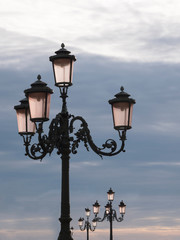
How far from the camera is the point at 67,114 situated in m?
11.1

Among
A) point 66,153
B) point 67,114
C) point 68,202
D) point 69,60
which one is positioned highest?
point 69,60

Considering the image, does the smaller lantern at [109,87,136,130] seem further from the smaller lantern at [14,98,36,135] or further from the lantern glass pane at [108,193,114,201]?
the lantern glass pane at [108,193,114,201]

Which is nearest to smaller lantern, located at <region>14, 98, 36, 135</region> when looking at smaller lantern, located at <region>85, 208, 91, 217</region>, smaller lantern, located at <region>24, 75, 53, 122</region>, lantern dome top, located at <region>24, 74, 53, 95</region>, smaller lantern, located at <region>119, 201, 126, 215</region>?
lantern dome top, located at <region>24, 74, 53, 95</region>

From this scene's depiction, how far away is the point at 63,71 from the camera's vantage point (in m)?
11.1

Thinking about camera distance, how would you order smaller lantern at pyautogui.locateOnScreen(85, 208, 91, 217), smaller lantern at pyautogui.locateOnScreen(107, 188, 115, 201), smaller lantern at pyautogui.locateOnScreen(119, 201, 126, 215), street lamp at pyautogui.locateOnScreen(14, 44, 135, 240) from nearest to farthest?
street lamp at pyautogui.locateOnScreen(14, 44, 135, 240)
smaller lantern at pyautogui.locateOnScreen(107, 188, 115, 201)
smaller lantern at pyautogui.locateOnScreen(119, 201, 126, 215)
smaller lantern at pyautogui.locateOnScreen(85, 208, 91, 217)

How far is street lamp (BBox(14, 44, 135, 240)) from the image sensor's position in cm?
1064

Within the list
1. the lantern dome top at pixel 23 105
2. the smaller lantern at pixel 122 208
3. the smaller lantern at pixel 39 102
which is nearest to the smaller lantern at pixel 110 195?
the smaller lantern at pixel 122 208

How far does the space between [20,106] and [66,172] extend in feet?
7.23

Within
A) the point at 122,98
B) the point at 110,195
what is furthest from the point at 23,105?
the point at 110,195

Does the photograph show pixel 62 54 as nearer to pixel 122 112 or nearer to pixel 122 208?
pixel 122 112

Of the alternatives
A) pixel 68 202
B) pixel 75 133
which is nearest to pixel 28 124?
pixel 75 133

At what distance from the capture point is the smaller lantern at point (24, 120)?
11852mm

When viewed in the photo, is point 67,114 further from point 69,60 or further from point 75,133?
point 69,60

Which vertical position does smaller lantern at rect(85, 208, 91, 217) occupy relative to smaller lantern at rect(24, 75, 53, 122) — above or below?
above
